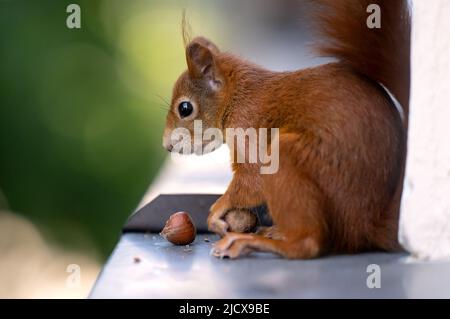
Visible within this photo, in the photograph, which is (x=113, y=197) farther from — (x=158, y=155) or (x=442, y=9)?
(x=442, y=9)

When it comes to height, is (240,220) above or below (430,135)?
below

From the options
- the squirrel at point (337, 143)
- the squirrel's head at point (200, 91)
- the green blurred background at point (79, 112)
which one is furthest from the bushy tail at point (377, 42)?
the green blurred background at point (79, 112)

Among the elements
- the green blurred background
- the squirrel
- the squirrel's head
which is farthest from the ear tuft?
the green blurred background

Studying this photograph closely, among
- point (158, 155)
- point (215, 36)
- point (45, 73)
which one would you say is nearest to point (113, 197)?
point (158, 155)

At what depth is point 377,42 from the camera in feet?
4.11

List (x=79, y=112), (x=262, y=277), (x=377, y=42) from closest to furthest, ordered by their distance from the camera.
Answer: (x=262, y=277)
(x=377, y=42)
(x=79, y=112)

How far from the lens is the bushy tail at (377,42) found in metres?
1.23

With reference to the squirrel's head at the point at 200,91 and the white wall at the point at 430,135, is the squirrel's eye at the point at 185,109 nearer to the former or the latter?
the squirrel's head at the point at 200,91

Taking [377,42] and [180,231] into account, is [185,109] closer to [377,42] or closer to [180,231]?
[180,231]

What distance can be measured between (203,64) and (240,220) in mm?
316

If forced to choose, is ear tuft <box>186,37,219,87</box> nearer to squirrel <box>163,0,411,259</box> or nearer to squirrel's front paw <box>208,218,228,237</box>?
squirrel <box>163,0,411,259</box>

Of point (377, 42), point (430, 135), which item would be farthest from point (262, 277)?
point (377, 42)
